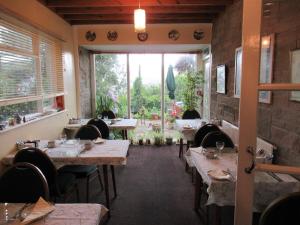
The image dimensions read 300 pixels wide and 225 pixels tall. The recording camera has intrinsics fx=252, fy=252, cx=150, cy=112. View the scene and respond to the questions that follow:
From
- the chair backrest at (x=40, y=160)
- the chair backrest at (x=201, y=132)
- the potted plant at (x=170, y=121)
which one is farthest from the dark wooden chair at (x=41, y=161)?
the potted plant at (x=170, y=121)

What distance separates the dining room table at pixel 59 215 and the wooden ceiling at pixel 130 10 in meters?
2.99

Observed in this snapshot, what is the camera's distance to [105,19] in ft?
14.8

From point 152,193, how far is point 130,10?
9.13 feet

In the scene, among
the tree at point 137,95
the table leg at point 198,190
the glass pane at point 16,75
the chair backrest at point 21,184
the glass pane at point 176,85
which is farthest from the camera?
the tree at point 137,95

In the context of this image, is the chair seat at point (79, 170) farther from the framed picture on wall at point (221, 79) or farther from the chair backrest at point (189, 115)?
the chair backrest at point (189, 115)

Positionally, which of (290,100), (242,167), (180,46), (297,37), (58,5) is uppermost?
(58,5)

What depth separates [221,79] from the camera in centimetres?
407

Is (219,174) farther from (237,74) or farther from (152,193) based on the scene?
(237,74)

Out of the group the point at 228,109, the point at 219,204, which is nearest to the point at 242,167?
the point at 219,204

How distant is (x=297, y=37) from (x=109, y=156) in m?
1.96

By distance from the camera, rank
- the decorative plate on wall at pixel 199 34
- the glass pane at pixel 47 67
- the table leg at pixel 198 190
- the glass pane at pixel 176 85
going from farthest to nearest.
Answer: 1. the glass pane at pixel 176 85
2. the decorative plate on wall at pixel 199 34
3. the glass pane at pixel 47 67
4. the table leg at pixel 198 190

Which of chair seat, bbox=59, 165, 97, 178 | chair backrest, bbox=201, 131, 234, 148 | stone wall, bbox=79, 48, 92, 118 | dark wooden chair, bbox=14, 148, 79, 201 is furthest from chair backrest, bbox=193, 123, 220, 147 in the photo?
stone wall, bbox=79, 48, 92, 118

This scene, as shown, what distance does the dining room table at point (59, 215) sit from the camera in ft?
4.22

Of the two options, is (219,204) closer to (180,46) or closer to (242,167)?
(242,167)
